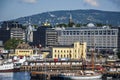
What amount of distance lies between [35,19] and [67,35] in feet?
284

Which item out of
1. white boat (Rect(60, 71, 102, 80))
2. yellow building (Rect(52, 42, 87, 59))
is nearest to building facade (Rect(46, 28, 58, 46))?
yellow building (Rect(52, 42, 87, 59))

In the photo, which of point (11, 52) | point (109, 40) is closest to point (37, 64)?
point (11, 52)

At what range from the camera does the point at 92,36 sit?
303 ft

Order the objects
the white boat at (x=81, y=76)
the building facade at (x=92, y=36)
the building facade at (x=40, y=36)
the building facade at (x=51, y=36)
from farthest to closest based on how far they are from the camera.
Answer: the building facade at (x=40, y=36) < the building facade at (x=51, y=36) < the building facade at (x=92, y=36) < the white boat at (x=81, y=76)

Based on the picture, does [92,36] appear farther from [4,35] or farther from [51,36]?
[4,35]

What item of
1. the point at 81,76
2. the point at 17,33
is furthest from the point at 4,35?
the point at 81,76

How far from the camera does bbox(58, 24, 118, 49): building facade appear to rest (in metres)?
90.8

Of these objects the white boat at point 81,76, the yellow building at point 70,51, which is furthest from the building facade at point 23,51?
the white boat at point 81,76

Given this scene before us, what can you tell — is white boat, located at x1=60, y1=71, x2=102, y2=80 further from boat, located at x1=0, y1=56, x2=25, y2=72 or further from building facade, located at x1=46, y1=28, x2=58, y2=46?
building facade, located at x1=46, y1=28, x2=58, y2=46

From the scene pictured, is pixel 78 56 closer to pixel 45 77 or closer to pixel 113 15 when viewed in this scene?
pixel 45 77

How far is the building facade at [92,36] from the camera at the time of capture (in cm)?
9081

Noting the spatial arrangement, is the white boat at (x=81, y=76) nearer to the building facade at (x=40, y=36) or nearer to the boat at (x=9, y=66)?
the boat at (x=9, y=66)

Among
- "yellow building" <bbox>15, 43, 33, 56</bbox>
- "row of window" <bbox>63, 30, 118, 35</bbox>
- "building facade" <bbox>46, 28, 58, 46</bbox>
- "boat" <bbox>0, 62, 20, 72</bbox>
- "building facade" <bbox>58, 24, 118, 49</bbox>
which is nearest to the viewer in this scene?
"boat" <bbox>0, 62, 20, 72</bbox>

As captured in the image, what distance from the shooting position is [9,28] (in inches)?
4016
